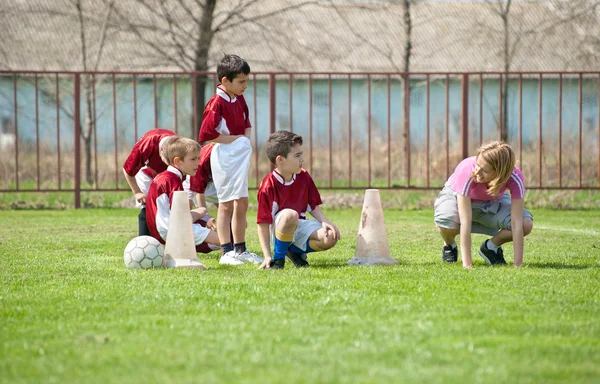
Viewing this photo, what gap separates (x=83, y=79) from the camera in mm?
18719

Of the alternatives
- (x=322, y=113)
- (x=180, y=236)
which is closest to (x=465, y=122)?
(x=180, y=236)

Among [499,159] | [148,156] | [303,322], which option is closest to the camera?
[303,322]

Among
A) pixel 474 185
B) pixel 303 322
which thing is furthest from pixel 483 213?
pixel 303 322

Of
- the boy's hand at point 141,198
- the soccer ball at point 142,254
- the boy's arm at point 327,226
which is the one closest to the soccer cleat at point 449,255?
the boy's arm at point 327,226

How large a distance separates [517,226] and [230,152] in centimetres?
252

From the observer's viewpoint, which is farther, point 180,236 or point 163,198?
point 163,198

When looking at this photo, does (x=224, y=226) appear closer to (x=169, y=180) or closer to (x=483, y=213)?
(x=169, y=180)

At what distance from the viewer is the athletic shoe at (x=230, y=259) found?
7125mm

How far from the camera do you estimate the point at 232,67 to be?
720 cm

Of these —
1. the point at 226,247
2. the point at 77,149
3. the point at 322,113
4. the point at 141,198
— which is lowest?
Result: the point at 226,247

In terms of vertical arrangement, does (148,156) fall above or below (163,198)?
above

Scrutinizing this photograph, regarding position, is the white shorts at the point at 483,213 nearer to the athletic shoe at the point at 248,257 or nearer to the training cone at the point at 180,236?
the athletic shoe at the point at 248,257

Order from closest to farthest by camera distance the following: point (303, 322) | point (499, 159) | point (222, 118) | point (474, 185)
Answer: point (303, 322), point (499, 159), point (474, 185), point (222, 118)

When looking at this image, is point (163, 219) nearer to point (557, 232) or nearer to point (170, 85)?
point (557, 232)
